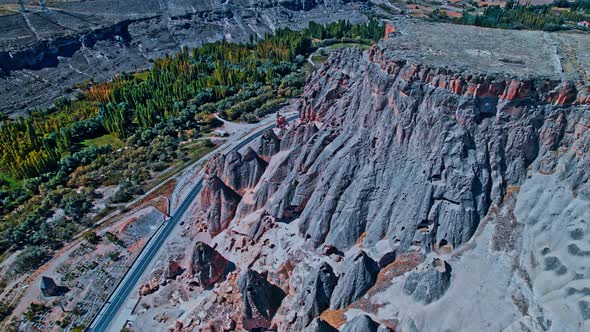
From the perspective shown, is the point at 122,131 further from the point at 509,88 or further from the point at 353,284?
the point at 509,88

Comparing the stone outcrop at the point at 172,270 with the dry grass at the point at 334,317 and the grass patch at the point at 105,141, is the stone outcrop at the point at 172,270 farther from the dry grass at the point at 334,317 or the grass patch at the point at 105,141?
the grass patch at the point at 105,141

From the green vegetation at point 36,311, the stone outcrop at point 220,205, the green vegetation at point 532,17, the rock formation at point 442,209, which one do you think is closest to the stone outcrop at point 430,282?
the rock formation at point 442,209

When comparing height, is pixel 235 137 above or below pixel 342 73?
below

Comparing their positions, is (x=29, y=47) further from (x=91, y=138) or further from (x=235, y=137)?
(x=235, y=137)

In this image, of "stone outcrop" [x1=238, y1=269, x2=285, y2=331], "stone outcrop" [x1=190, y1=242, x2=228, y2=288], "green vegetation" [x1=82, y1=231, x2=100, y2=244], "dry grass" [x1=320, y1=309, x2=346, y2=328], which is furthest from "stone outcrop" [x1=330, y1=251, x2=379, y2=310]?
"green vegetation" [x1=82, y1=231, x2=100, y2=244]

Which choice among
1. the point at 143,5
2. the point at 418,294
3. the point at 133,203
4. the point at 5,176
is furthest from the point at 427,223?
Result: the point at 143,5

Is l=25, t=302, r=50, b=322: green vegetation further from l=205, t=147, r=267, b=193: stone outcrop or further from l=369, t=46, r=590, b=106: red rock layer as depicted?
l=369, t=46, r=590, b=106: red rock layer
